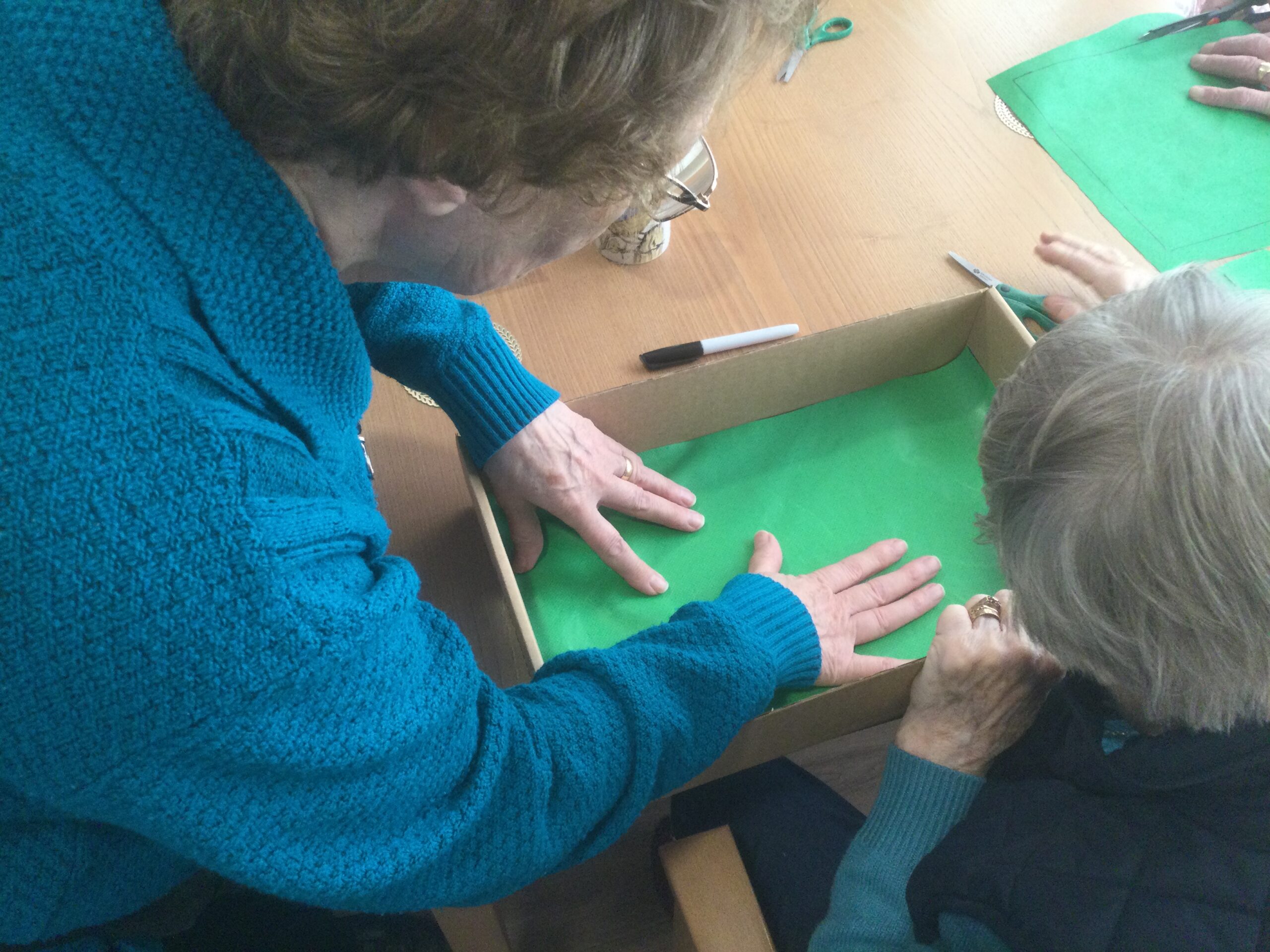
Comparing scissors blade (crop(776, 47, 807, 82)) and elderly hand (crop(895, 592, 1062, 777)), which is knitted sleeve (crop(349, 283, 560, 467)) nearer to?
elderly hand (crop(895, 592, 1062, 777))

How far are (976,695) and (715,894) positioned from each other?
0.26m

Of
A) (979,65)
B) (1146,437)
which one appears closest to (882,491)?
(1146,437)

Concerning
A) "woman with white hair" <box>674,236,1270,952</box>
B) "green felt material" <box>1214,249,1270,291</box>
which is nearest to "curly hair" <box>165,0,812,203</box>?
"woman with white hair" <box>674,236,1270,952</box>

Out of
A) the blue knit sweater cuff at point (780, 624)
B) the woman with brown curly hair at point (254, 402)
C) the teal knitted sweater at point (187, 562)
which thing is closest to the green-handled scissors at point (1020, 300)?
the blue knit sweater cuff at point (780, 624)

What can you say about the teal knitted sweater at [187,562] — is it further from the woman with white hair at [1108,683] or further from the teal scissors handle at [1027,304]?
the teal scissors handle at [1027,304]

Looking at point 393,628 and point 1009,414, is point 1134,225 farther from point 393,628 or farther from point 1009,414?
point 393,628

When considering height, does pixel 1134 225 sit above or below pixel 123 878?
above

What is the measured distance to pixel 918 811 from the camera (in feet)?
2.25

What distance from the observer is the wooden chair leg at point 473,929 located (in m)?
0.70

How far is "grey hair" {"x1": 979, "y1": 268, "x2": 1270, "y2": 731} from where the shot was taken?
40cm

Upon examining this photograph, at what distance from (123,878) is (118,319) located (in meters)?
0.35

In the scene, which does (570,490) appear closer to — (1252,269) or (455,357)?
(455,357)

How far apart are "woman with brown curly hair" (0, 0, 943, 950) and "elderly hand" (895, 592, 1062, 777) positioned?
0.34m

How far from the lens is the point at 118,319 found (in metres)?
0.38
